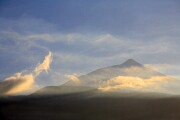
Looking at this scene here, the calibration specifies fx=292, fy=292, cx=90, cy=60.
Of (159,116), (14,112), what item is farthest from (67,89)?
(159,116)

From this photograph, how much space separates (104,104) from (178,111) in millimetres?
9010

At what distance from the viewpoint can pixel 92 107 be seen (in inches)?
1409

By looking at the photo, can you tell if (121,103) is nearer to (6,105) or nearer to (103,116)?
(103,116)

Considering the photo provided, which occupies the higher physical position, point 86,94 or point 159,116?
point 86,94

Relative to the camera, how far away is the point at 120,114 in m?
34.9

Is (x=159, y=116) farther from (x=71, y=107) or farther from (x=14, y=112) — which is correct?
(x=14, y=112)

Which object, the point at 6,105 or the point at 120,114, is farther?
the point at 6,105

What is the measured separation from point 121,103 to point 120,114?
157 cm

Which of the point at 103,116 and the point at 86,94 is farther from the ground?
the point at 86,94

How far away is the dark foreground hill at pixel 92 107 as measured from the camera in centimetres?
3443

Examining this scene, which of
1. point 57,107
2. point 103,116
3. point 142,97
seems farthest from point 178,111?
point 57,107

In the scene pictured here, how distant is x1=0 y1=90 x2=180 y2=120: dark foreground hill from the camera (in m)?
34.4

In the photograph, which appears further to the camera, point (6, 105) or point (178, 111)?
point (6, 105)

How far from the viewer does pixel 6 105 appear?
37.3 meters
